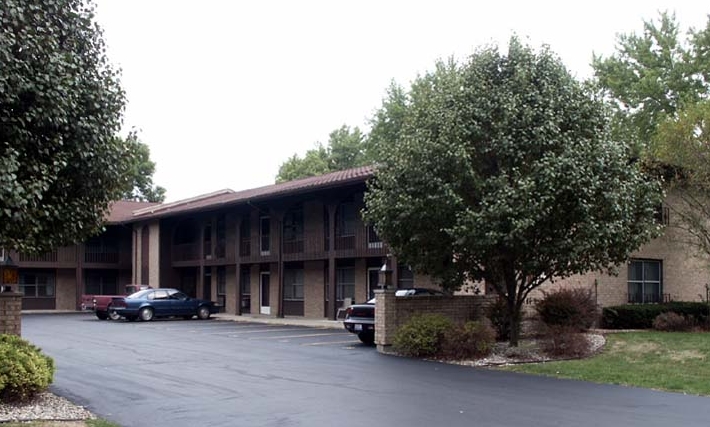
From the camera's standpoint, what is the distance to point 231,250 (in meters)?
38.2

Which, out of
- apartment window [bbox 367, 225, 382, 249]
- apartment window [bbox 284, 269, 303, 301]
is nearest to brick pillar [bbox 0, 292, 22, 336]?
apartment window [bbox 367, 225, 382, 249]

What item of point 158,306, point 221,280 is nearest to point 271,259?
point 158,306

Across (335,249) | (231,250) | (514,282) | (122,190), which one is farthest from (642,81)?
(122,190)

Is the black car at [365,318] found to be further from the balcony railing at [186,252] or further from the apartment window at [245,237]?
the balcony railing at [186,252]

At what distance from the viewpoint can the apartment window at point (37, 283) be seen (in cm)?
4497

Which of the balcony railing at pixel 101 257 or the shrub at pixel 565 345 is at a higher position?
the balcony railing at pixel 101 257

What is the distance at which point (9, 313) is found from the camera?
1213 centimetres

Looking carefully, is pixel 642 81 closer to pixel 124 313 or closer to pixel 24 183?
pixel 124 313

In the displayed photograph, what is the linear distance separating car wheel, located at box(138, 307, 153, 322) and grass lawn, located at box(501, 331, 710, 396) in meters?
19.3

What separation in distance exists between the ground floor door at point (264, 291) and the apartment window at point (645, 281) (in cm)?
1660

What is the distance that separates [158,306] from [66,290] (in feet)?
52.4

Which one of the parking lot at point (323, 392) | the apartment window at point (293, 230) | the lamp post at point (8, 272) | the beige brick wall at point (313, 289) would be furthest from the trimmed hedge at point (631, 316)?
the lamp post at point (8, 272)

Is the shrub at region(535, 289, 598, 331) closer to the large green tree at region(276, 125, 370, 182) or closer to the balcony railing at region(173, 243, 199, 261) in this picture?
the balcony railing at region(173, 243, 199, 261)

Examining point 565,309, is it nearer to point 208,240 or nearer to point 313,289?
point 313,289
